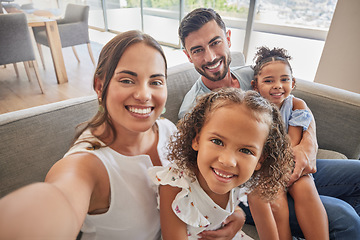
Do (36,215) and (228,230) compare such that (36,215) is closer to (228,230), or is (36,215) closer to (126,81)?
(126,81)

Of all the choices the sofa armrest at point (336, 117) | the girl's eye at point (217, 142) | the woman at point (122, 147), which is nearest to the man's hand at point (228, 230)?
the woman at point (122, 147)

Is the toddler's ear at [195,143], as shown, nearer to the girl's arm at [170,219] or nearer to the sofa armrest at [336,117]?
the girl's arm at [170,219]

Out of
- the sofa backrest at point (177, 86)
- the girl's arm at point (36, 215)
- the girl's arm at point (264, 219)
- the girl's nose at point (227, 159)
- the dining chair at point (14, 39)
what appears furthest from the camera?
the dining chair at point (14, 39)

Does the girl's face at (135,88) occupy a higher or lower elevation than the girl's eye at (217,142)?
higher

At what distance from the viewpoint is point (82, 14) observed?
3930 mm

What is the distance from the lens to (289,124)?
4.25 ft

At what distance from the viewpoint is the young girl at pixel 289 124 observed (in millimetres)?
962

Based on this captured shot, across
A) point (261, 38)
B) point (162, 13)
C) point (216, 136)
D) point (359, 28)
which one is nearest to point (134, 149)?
point (216, 136)

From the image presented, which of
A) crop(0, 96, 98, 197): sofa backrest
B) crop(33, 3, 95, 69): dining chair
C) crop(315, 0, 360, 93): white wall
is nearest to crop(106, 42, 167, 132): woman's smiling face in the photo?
crop(0, 96, 98, 197): sofa backrest

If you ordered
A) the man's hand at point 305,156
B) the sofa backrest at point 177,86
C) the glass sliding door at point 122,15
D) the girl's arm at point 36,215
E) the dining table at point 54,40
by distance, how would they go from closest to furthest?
the girl's arm at point 36,215, the man's hand at point 305,156, the sofa backrest at point 177,86, the dining table at point 54,40, the glass sliding door at point 122,15

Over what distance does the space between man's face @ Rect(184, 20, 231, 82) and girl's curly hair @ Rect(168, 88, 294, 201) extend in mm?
518

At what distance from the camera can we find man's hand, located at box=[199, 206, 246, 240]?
0.81 meters

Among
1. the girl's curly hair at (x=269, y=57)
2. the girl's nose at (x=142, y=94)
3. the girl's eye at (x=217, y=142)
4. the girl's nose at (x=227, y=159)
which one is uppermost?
the girl's nose at (x=142, y=94)

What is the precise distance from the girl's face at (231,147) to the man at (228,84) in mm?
430
